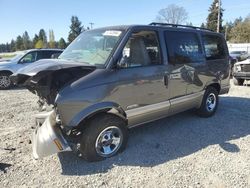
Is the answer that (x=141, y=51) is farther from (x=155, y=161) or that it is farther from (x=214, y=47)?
(x=214, y=47)

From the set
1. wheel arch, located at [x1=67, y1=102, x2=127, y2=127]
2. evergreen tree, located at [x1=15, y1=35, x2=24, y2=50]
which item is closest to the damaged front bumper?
wheel arch, located at [x1=67, y1=102, x2=127, y2=127]

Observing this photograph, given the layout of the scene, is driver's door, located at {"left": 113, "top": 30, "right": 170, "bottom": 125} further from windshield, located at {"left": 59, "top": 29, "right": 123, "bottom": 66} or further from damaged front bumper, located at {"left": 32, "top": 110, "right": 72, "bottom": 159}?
damaged front bumper, located at {"left": 32, "top": 110, "right": 72, "bottom": 159}

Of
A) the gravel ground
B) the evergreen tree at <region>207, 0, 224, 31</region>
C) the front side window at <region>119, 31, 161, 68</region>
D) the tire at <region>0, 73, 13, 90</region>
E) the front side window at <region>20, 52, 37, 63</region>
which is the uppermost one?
the evergreen tree at <region>207, 0, 224, 31</region>

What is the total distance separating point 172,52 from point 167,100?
0.92 metres

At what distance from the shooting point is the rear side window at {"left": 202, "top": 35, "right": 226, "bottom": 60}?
5.92 m

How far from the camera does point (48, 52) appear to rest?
11984 millimetres

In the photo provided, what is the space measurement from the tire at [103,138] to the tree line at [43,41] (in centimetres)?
5979

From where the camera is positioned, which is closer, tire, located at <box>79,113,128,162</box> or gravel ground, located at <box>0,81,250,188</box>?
gravel ground, located at <box>0,81,250,188</box>

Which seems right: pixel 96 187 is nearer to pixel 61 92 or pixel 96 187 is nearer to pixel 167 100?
pixel 61 92

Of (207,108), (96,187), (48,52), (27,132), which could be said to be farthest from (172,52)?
(48,52)

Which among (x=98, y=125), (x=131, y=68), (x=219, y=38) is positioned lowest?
(x=98, y=125)

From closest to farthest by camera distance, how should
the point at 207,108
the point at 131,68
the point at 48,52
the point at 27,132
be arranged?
the point at 131,68, the point at 27,132, the point at 207,108, the point at 48,52

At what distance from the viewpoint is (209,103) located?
6.23 m

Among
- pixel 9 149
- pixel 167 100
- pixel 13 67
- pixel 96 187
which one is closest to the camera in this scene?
pixel 96 187
